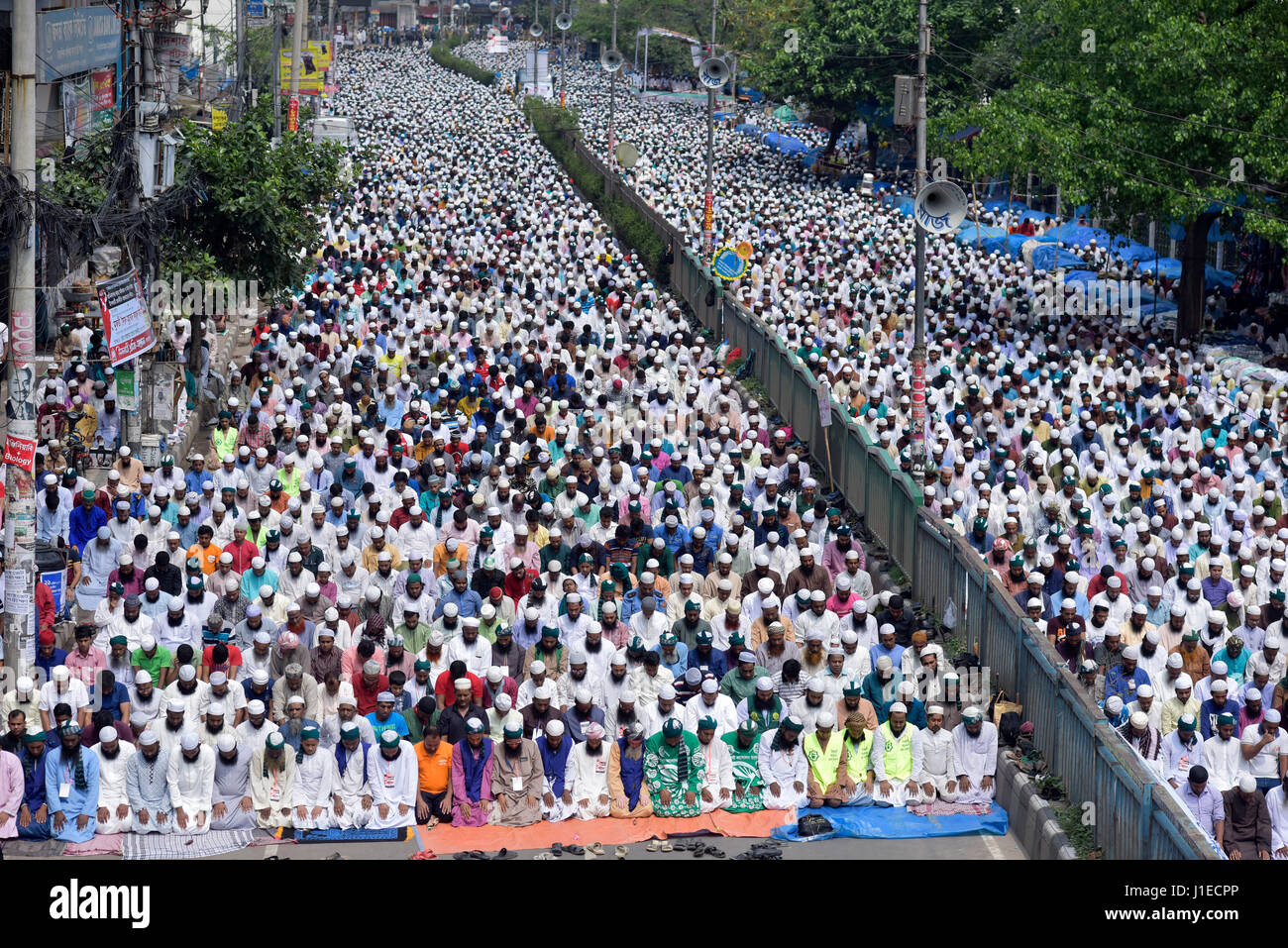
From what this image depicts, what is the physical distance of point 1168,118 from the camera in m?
22.1

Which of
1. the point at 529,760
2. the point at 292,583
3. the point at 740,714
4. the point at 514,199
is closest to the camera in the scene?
the point at 529,760

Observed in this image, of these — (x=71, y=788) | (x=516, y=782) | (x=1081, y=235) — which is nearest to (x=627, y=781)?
(x=516, y=782)

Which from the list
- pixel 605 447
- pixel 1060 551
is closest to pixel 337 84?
pixel 605 447

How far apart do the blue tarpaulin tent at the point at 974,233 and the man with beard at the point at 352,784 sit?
75.2 feet

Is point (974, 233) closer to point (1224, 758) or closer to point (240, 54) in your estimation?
point (240, 54)

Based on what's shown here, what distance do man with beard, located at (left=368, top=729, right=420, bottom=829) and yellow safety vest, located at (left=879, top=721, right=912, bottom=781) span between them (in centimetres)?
248

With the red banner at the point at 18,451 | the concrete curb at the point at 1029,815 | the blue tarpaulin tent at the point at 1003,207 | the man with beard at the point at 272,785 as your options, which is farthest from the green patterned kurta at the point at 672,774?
the blue tarpaulin tent at the point at 1003,207

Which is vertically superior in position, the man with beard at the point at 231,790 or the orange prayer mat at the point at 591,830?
the man with beard at the point at 231,790

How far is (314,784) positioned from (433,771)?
60cm

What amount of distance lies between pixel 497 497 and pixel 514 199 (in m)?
22.6

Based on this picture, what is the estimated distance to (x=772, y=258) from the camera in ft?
90.9

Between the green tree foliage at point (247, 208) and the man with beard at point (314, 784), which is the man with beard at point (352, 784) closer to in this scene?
the man with beard at point (314, 784)

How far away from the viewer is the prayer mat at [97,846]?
8.80 metres

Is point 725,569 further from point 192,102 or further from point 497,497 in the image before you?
point 192,102
